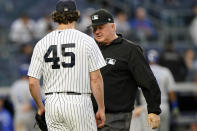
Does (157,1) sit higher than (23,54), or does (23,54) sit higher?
(157,1)

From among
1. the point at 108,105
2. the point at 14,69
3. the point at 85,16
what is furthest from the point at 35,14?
the point at 108,105

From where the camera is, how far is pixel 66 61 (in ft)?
19.5

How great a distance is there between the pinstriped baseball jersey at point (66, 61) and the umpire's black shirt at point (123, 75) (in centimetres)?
82

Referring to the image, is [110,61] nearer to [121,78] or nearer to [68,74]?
[121,78]

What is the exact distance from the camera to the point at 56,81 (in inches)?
235

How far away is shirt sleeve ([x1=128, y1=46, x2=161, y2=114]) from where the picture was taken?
22.0 feet

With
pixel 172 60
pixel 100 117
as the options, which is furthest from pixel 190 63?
pixel 100 117

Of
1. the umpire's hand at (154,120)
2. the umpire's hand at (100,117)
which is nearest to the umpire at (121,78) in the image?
the umpire's hand at (154,120)

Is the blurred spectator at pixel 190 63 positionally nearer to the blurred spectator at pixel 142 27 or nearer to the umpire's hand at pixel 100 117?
the blurred spectator at pixel 142 27

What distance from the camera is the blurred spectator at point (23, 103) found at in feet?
41.1

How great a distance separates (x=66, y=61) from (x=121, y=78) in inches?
44.3

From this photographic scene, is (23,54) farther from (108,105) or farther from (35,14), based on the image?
(108,105)

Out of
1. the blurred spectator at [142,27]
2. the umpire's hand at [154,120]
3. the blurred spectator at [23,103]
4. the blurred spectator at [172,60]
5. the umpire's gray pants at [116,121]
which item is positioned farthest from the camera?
the blurred spectator at [142,27]

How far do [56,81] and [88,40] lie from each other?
1.59 feet
